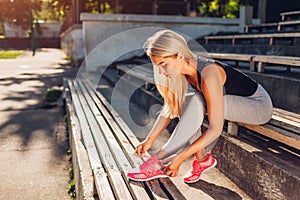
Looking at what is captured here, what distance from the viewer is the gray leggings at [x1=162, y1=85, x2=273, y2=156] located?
1.88m

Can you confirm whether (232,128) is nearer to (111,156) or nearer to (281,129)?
(281,129)

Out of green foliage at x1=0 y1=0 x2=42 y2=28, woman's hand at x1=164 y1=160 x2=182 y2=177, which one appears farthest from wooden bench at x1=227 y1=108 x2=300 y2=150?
green foliage at x1=0 y1=0 x2=42 y2=28

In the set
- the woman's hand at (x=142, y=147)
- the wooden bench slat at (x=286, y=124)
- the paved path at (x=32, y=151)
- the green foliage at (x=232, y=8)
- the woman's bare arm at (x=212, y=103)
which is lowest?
the paved path at (x=32, y=151)

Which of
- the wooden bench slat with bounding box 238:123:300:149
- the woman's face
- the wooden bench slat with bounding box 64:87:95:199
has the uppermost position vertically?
the woman's face

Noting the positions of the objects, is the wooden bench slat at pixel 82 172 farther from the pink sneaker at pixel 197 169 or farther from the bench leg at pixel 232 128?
the bench leg at pixel 232 128

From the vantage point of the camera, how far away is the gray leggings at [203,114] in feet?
6.15

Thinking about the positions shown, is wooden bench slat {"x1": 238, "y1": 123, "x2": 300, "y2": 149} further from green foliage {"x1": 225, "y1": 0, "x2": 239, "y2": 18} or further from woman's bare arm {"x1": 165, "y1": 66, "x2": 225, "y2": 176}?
green foliage {"x1": 225, "y1": 0, "x2": 239, "y2": 18}

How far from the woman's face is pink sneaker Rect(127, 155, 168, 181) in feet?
1.98

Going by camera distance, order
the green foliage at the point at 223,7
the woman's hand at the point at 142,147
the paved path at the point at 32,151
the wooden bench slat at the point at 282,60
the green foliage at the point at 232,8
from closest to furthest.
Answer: the woman's hand at the point at 142,147 → the paved path at the point at 32,151 → the wooden bench slat at the point at 282,60 → the green foliage at the point at 223,7 → the green foliage at the point at 232,8

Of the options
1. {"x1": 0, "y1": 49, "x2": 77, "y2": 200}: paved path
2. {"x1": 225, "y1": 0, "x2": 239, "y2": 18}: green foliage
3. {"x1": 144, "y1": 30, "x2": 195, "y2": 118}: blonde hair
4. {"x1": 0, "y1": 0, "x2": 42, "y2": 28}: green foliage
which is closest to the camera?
{"x1": 144, "y1": 30, "x2": 195, "y2": 118}: blonde hair

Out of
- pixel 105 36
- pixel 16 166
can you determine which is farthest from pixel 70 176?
pixel 105 36

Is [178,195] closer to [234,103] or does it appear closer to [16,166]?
[234,103]

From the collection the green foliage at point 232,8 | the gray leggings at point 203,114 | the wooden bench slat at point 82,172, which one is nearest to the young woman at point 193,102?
the gray leggings at point 203,114

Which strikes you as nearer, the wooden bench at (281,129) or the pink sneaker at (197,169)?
the wooden bench at (281,129)
